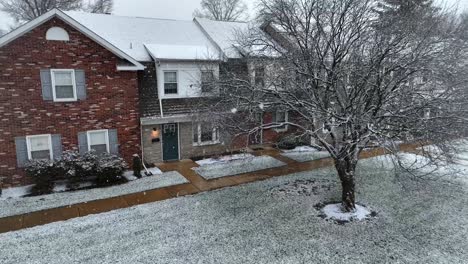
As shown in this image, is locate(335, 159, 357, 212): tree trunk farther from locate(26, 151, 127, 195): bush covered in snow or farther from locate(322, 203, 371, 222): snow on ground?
locate(26, 151, 127, 195): bush covered in snow

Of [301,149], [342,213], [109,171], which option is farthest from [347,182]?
[109,171]

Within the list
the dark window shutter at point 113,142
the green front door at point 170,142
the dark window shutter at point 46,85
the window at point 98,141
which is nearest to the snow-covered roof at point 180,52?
the green front door at point 170,142

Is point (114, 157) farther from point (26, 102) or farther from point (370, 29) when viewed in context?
point (370, 29)

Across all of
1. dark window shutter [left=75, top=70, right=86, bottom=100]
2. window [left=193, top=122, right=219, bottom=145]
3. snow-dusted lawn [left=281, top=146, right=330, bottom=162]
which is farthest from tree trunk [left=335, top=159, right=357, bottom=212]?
dark window shutter [left=75, top=70, right=86, bottom=100]

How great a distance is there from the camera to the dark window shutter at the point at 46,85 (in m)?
12.2

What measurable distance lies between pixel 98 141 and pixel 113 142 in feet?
2.06

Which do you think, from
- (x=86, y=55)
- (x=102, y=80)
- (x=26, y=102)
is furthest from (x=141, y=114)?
(x=26, y=102)

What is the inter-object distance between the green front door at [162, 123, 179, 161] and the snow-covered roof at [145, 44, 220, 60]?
3.48 m

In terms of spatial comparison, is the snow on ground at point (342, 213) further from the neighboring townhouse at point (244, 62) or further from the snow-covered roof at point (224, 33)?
the snow-covered roof at point (224, 33)

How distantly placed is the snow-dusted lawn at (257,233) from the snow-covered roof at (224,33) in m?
8.82

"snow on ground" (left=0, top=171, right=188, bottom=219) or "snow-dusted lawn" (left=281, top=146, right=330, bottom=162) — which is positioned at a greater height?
"snow-dusted lawn" (left=281, top=146, right=330, bottom=162)

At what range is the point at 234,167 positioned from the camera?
1477 cm

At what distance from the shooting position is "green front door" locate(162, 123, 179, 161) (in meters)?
15.8

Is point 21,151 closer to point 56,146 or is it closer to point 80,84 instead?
point 56,146
